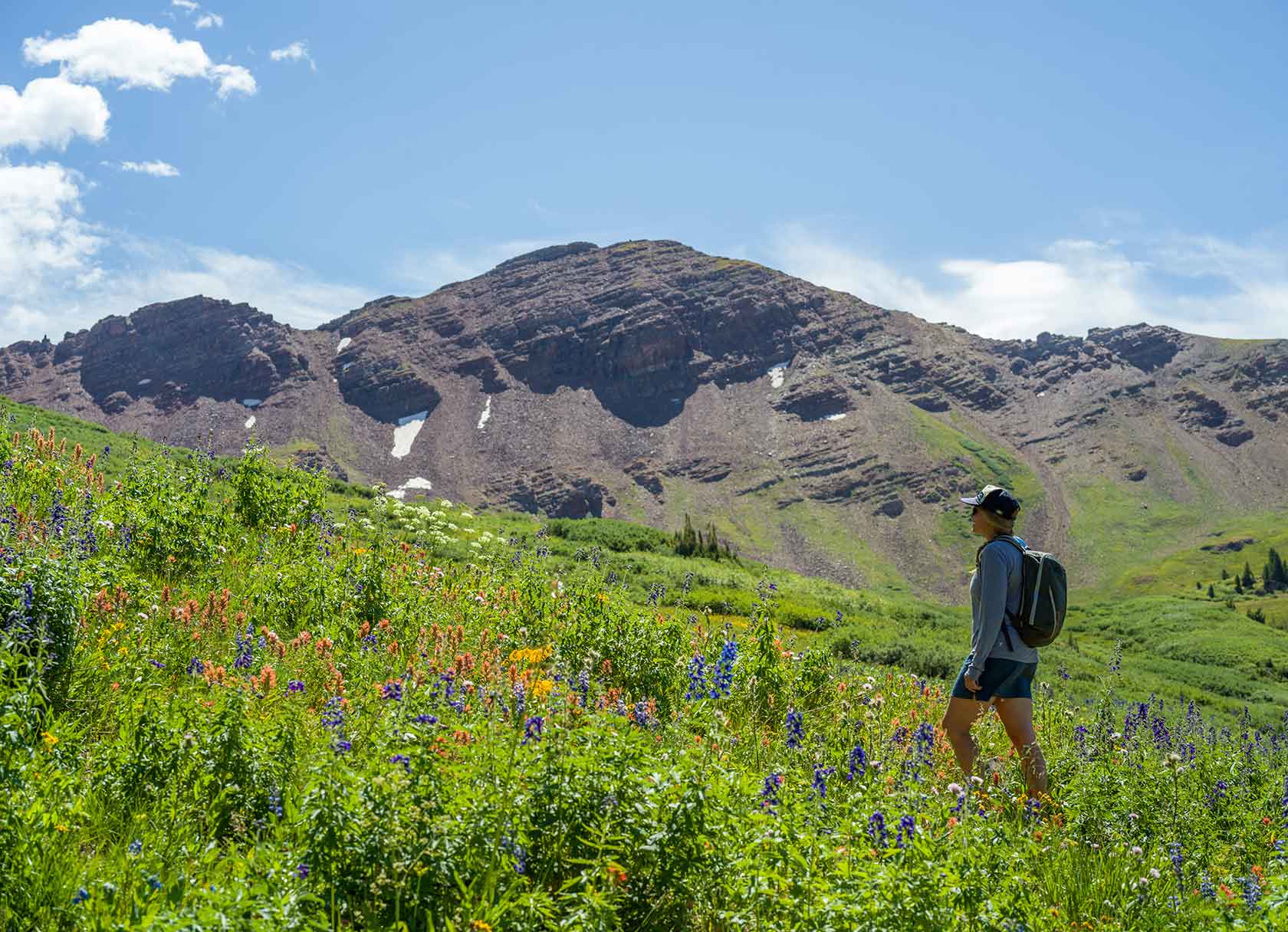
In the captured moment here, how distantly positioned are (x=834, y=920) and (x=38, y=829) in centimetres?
280

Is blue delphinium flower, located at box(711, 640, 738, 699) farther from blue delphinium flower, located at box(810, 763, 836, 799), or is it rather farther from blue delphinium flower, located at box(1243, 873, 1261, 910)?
blue delphinium flower, located at box(1243, 873, 1261, 910)

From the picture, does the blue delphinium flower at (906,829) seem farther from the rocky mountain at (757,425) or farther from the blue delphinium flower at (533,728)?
the rocky mountain at (757,425)

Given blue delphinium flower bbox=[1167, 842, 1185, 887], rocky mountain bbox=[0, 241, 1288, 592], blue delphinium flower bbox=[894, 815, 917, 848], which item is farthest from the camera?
rocky mountain bbox=[0, 241, 1288, 592]

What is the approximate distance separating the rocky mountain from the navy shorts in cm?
11959

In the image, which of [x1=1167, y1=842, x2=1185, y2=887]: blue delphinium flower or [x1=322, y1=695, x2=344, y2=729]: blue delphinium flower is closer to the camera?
[x1=322, y1=695, x2=344, y2=729]: blue delphinium flower

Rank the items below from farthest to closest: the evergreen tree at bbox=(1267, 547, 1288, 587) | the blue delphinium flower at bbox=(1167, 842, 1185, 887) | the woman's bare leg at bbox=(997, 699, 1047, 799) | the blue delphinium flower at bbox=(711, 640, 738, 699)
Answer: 1. the evergreen tree at bbox=(1267, 547, 1288, 587)
2. the woman's bare leg at bbox=(997, 699, 1047, 799)
3. the blue delphinium flower at bbox=(711, 640, 738, 699)
4. the blue delphinium flower at bbox=(1167, 842, 1185, 887)

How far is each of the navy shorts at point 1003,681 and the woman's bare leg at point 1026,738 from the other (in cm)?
6

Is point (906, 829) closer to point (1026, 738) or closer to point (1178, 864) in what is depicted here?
point (1178, 864)

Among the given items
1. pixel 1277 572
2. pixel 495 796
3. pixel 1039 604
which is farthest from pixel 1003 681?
pixel 1277 572

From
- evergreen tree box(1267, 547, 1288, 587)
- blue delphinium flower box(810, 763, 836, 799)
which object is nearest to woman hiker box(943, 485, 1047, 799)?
blue delphinium flower box(810, 763, 836, 799)

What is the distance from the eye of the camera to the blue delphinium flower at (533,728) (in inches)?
143

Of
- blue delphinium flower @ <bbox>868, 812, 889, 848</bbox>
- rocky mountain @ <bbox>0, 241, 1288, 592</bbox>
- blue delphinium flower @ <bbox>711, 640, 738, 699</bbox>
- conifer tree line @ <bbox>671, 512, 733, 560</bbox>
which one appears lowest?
conifer tree line @ <bbox>671, 512, 733, 560</bbox>

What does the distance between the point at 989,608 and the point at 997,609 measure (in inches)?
1.9

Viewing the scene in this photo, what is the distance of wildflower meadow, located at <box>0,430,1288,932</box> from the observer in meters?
2.87
